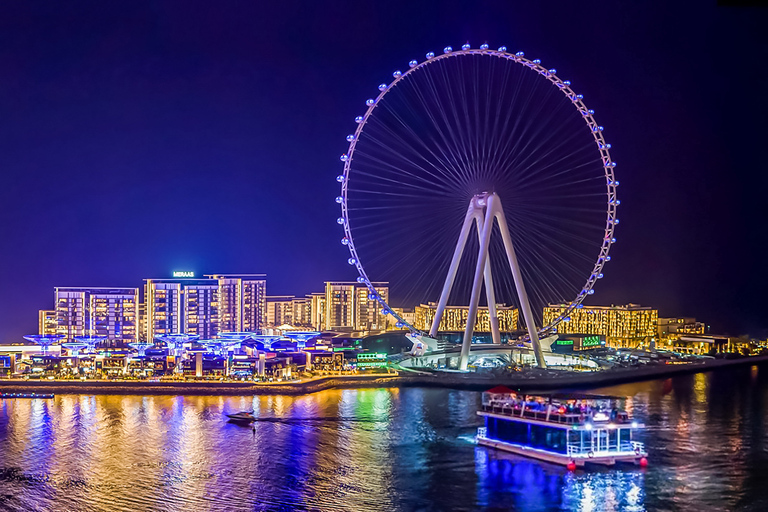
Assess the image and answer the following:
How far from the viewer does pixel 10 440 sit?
12977mm

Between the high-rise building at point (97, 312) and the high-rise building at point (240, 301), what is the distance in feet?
10.9

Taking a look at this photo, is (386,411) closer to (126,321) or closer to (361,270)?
(361,270)

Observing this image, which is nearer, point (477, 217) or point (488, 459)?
point (488, 459)

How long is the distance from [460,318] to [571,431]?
29.6 metres

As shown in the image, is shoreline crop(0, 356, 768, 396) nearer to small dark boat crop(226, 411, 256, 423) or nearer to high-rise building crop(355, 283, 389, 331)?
small dark boat crop(226, 411, 256, 423)

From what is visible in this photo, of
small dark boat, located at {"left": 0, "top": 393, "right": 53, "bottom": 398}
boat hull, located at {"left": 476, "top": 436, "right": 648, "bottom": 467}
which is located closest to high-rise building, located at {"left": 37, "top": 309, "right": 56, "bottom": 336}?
small dark boat, located at {"left": 0, "top": 393, "right": 53, "bottom": 398}

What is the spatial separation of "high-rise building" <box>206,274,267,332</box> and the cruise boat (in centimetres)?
2173

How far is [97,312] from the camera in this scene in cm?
3019

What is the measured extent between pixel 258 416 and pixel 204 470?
14.9ft

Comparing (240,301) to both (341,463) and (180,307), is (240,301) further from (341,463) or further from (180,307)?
(341,463)

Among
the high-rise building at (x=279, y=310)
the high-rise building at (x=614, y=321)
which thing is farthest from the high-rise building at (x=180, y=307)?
the high-rise building at (x=614, y=321)

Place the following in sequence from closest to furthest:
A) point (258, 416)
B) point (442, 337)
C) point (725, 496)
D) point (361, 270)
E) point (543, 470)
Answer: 1. point (725, 496)
2. point (543, 470)
3. point (258, 416)
4. point (361, 270)
5. point (442, 337)

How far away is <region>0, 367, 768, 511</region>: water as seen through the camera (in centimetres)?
928

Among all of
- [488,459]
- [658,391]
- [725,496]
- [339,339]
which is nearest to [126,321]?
[339,339]
